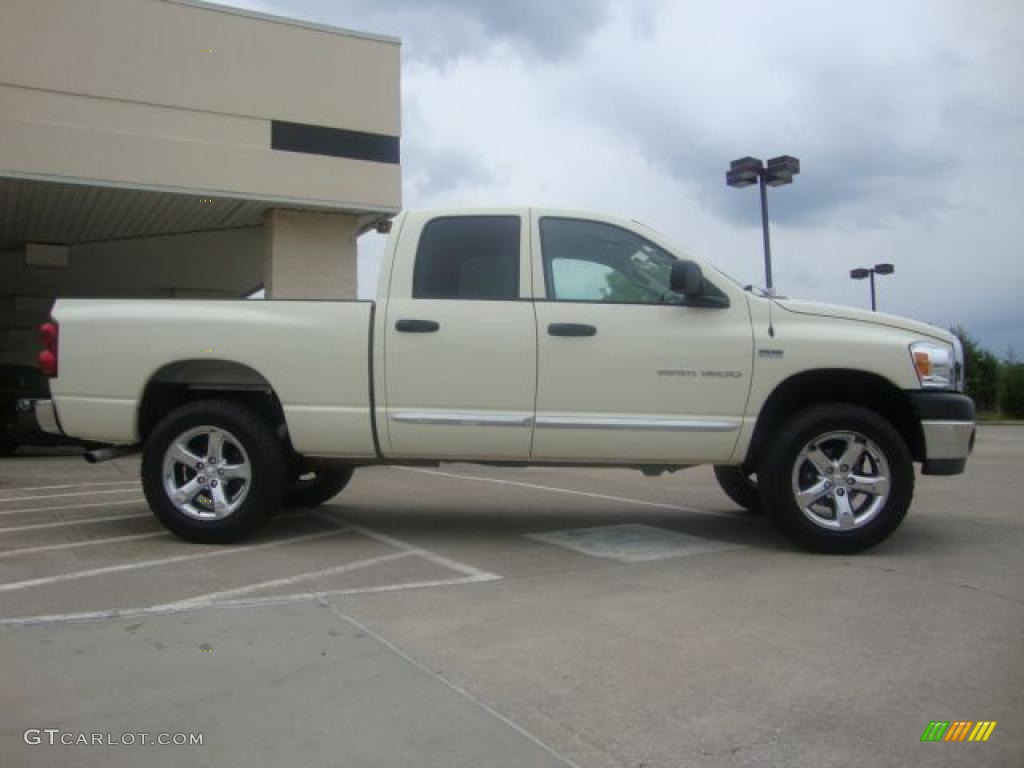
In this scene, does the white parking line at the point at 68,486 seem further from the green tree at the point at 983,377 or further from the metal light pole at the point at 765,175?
the green tree at the point at 983,377

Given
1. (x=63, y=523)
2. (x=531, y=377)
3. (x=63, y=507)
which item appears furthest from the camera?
(x=63, y=507)

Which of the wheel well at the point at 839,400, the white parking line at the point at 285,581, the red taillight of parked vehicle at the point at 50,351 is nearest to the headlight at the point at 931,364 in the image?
the wheel well at the point at 839,400

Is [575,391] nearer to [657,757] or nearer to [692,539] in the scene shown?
[692,539]

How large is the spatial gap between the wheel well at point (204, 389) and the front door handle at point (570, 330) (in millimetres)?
1849

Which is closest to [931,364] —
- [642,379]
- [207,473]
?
[642,379]

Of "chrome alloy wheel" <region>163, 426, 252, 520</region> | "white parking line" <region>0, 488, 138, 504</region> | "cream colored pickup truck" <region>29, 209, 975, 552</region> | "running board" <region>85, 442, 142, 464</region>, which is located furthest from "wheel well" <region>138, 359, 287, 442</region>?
"white parking line" <region>0, 488, 138, 504</region>

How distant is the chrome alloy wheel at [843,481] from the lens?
5.51 metres

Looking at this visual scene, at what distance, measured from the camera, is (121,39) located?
13.1 metres

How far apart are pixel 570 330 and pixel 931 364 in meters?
2.23

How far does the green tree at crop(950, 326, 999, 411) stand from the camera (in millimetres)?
34344

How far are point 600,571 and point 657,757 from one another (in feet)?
7.72

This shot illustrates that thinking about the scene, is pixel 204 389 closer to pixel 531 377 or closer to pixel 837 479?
pixel 531 377

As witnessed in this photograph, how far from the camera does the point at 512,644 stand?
3.85m

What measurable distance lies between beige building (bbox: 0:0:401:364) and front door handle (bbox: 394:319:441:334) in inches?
359
